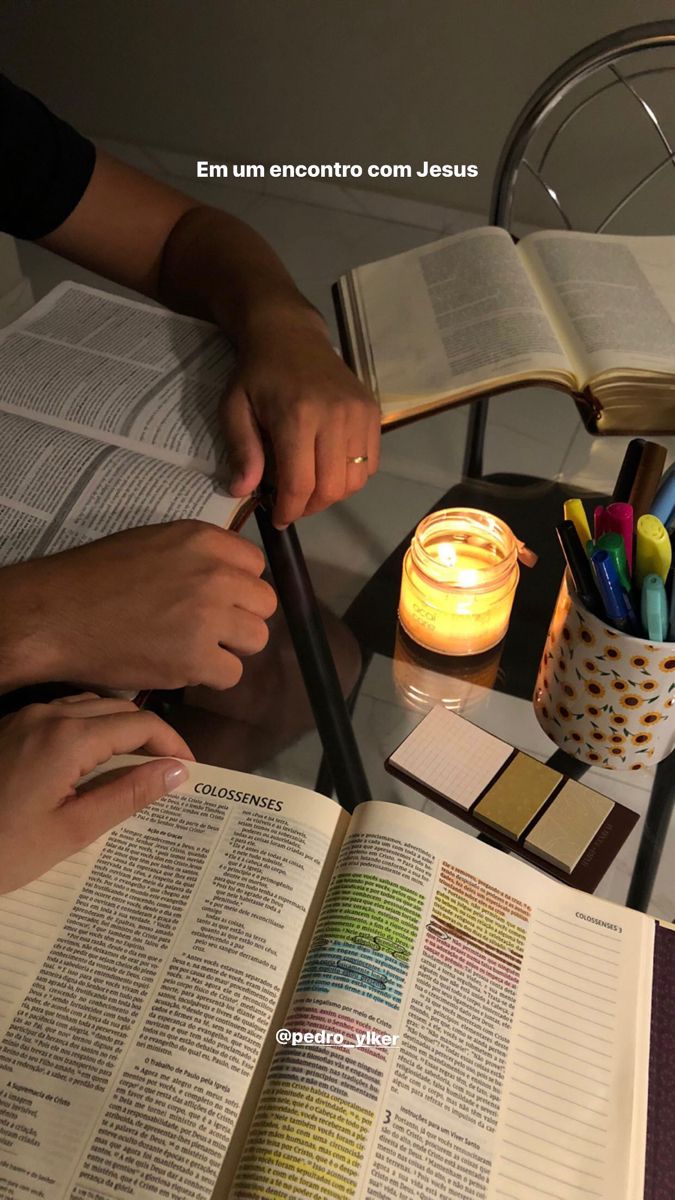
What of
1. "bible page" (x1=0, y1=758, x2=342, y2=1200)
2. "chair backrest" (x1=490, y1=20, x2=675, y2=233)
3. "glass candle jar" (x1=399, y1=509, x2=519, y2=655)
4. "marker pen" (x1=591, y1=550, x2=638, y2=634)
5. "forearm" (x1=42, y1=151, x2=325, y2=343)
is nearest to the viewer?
"bible page" (x1=0, y1=758, x2=342, y2=1200)

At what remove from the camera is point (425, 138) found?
1985 mm

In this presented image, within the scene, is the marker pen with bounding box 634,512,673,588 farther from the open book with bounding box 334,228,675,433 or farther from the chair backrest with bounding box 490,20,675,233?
the chair backrest with bounding box 490,20,675,233

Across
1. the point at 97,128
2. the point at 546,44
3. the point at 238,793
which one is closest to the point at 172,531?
the point at 238,793

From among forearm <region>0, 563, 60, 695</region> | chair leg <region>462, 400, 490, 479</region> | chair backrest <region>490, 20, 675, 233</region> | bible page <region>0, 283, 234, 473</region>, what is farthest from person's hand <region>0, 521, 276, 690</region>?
chair backrest <region>490, 20, 675, 233</region>

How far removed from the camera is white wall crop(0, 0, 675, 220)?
1.79m

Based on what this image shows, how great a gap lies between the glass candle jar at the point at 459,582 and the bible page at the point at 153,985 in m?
0.17

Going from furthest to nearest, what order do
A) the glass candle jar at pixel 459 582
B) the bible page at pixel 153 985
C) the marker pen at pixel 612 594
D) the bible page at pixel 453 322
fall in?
the bible page at pixel 453 322 < the glass candle jar at pixel 459 582 < the marker pen at pixel 612 594 < the bible page at pixel 153 985

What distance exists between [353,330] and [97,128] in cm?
180

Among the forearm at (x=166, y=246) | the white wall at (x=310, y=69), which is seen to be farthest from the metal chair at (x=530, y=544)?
the white wall at (x=310, y=69)

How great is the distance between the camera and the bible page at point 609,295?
2.44ft

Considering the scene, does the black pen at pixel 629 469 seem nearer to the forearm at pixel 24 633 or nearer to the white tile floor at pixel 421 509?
the white tile floor at pixel 421 509

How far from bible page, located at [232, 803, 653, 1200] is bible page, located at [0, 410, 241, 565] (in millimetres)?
260

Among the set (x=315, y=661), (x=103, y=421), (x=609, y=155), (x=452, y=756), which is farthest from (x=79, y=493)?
(x=609, y=155)

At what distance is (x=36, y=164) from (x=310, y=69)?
135 centimetres
